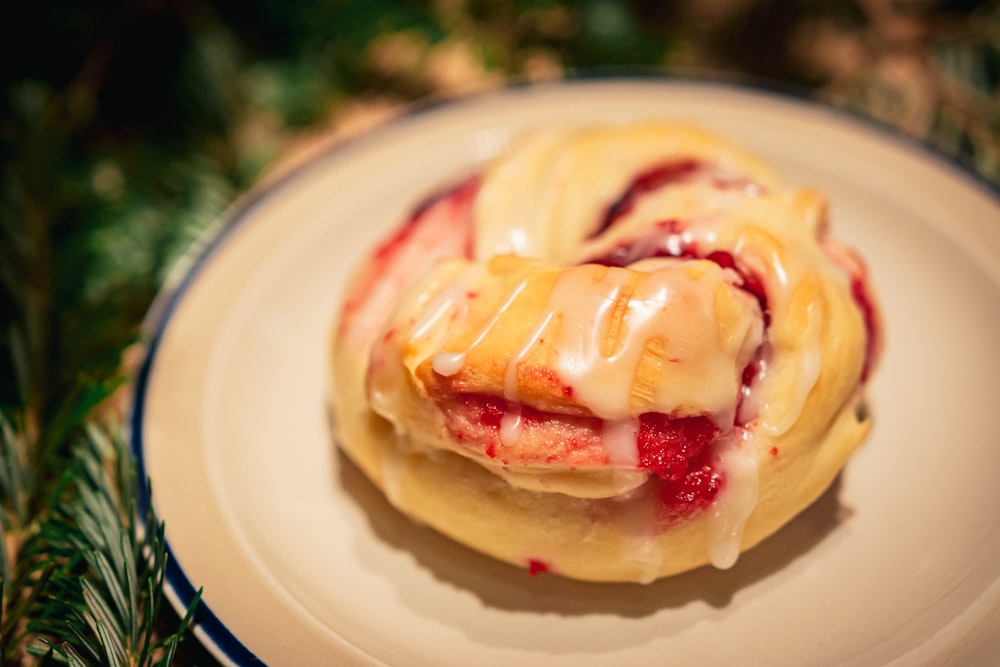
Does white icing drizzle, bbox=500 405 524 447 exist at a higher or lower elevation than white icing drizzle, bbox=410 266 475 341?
lower

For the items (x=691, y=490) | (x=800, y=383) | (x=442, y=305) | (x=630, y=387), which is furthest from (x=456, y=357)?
(x=800, y=383)

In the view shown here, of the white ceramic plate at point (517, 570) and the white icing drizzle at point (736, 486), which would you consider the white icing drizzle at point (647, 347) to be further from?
the white ceramic plate at point (517, 570)

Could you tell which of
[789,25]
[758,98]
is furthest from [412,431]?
[789,25]

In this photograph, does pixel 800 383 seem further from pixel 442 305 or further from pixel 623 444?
pixel 442 305

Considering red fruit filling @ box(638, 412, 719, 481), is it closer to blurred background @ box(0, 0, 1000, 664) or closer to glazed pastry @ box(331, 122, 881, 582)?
glazed pastry @ box(331, 122, 881, 582)

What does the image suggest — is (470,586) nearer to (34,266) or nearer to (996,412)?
(996,412)

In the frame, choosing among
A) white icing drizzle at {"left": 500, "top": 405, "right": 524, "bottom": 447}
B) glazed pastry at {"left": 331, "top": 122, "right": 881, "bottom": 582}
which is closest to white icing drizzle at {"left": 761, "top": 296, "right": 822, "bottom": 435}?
glazed pastry at {"left": 331, "top": 122, "right": 881, "bottom": 582}
